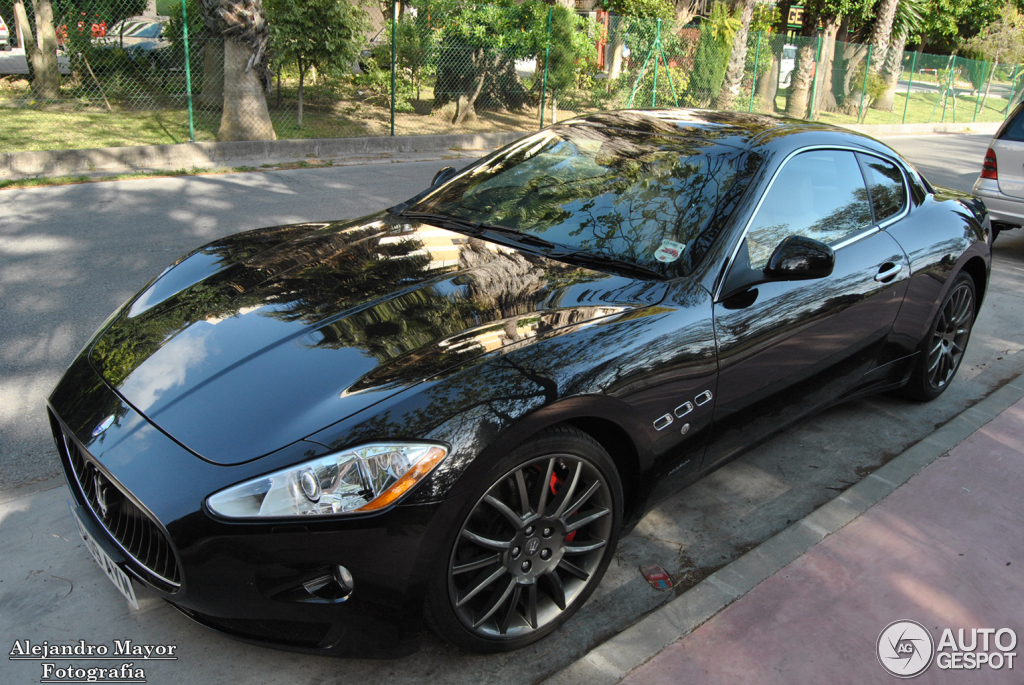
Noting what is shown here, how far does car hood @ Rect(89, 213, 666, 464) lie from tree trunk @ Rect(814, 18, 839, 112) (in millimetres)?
22801

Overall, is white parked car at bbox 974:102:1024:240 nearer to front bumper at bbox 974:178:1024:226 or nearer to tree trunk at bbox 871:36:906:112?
front bumper at bbox 974:178:1024:226

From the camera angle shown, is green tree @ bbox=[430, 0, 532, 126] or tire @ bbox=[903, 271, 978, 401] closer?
tire @ bbox=[903, 271, 978, 401]

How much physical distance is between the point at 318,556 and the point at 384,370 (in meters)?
0.55

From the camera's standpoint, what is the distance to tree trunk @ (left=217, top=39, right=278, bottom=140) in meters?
11.2

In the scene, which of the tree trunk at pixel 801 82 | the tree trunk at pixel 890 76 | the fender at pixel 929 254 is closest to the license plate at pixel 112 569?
the fender at pixel 929 254

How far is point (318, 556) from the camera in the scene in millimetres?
2004

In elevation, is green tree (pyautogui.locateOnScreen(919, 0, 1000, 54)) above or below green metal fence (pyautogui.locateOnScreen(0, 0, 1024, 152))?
above

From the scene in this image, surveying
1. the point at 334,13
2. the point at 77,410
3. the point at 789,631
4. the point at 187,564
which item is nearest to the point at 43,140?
the point at 334,13

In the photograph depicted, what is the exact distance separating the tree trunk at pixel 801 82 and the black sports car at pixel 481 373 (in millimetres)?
21392

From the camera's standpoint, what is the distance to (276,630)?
82.3 inches

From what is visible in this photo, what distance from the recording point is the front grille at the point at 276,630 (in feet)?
6.81

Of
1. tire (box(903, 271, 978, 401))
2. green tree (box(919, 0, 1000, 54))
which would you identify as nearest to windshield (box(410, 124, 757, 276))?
tire (box(903, 271, 978, 401))

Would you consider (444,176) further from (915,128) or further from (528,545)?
(915,128)

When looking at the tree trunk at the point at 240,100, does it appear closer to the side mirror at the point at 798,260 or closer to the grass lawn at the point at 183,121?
the grass lawn at the point at 183,121
